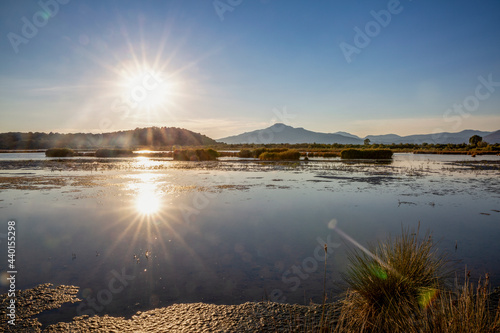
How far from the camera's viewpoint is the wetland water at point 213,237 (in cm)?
606

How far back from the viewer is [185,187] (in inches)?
805

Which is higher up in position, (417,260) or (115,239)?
(417,260)

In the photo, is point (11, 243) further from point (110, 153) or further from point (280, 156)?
point (110, 153)

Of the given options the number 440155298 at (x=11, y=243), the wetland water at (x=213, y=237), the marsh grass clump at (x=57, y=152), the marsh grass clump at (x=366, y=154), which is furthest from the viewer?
the marsh grass clump at (x=57, y=152)

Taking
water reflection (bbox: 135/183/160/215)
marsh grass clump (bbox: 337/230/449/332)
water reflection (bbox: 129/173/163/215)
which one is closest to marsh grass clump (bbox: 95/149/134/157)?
water reflection (bbox: 129/173/163/215)

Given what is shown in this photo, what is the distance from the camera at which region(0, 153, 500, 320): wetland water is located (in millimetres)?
6062

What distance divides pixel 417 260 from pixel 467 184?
1997 centimetres

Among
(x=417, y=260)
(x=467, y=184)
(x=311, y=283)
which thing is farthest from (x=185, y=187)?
(x=467, y=184)

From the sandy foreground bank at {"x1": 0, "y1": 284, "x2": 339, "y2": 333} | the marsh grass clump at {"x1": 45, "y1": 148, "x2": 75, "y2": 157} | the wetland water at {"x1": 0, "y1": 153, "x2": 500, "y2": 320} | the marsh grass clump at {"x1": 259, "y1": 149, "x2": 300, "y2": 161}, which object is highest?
the marsh grass clump at {"x1": 45, "y1": 148, "x2": 75, "y2": 157}

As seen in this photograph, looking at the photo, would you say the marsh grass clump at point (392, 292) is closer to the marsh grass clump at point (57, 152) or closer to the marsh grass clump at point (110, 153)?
the marsh grass clump at point (110, 153)

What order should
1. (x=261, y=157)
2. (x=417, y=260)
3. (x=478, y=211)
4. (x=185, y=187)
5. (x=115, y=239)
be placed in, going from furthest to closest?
1. (x=261, y=157)
2. (x=185, y=187)
3. (x=478, y=211)
4. (x=115, y=239)
5. (x=417, y=260)

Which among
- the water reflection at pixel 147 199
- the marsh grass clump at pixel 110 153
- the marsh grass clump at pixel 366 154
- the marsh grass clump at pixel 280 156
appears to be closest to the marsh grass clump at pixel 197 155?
the marsh grass clump at pixel 280 156

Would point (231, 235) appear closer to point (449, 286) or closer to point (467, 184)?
point (449, 286)

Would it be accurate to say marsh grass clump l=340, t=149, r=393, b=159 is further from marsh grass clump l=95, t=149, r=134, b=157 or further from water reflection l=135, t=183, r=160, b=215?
marsh grass clump l=95, t=149, r=134, b=157
